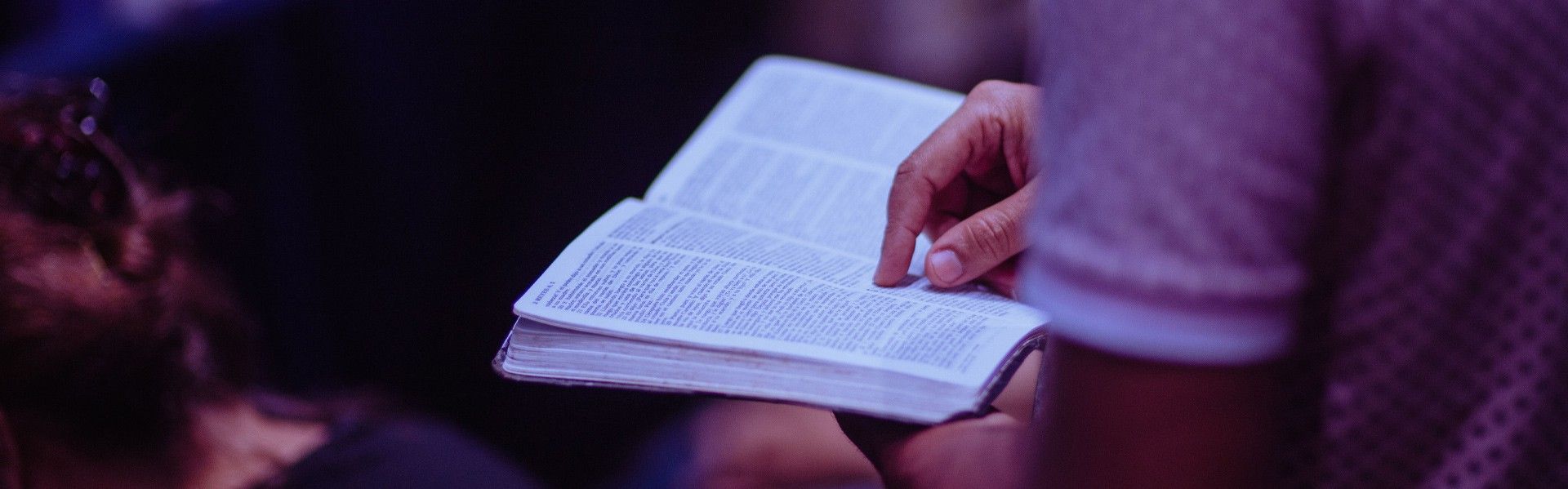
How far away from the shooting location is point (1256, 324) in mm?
311

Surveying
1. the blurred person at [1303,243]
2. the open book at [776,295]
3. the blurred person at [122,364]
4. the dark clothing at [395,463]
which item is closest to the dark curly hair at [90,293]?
the blurred person at [122,364]

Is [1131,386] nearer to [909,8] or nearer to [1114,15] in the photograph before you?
[1114,15]

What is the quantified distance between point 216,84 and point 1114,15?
1.35 metres

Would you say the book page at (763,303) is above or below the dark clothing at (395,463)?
above

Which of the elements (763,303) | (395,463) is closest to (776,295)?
(763,303)

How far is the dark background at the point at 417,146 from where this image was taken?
4.35 feet

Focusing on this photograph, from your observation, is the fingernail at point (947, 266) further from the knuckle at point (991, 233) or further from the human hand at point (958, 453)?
the human hand at point (958, 453)

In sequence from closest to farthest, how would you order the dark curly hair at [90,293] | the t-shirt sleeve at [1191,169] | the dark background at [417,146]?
the t-shirt sleeve at [1191,169] → the dark curly hair at [90,293] → the dark background at [417,146]

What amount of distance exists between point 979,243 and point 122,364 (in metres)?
0.86

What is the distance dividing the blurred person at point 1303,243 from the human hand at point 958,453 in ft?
0.33

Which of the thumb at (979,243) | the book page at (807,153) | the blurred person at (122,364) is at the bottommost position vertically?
the blurred person at (122,364)

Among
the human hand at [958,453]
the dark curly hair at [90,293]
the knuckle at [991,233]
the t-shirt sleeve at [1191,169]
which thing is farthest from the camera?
the dark curly hair at [90,293]

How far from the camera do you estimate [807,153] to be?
2.63 ft

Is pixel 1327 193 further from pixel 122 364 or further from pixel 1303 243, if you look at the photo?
pixel 122 364
